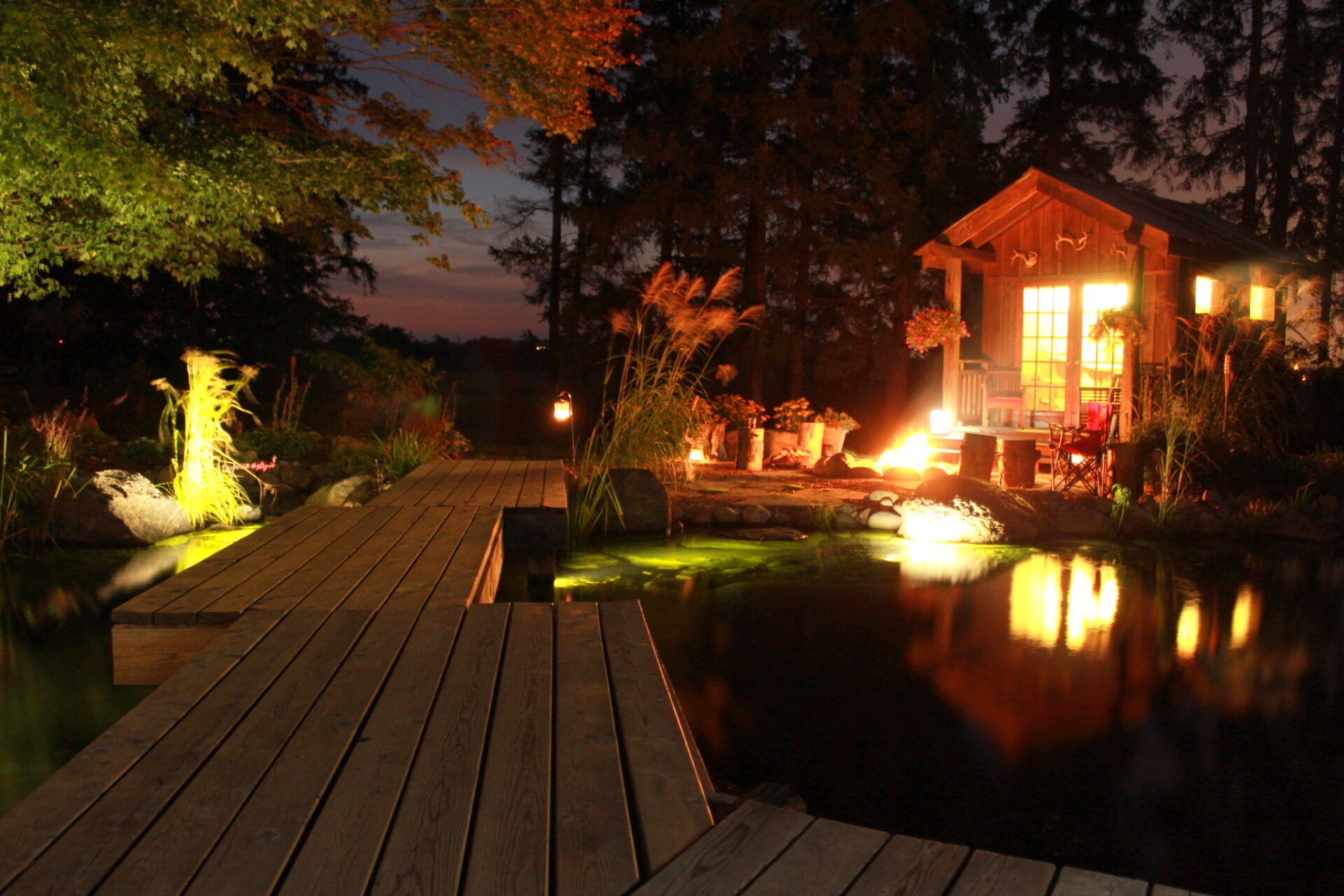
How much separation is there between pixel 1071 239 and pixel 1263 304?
10.1ft

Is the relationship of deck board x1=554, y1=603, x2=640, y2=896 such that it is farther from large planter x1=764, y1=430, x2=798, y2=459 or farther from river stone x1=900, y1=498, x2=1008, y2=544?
large planter x1=764, y1=430, x2=798, y2=459

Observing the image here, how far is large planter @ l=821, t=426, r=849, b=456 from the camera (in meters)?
12.0

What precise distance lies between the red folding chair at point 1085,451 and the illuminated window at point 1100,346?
1458mm

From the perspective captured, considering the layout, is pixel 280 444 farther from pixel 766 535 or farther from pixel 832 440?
pixel 832 440

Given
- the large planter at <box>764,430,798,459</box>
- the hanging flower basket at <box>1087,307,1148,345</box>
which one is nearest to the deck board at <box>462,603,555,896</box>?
the hanging flower basket at <box>1087,307,1148,345</box>

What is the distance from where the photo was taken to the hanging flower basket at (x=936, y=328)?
11492 millimetres

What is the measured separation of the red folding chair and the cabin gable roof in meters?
1.80

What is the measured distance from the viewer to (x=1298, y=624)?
5465mm

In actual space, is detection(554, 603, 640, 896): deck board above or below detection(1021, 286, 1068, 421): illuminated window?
below

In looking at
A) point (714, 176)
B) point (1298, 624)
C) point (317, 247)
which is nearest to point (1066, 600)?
point (1298, 624)

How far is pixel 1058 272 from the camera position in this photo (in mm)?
11500

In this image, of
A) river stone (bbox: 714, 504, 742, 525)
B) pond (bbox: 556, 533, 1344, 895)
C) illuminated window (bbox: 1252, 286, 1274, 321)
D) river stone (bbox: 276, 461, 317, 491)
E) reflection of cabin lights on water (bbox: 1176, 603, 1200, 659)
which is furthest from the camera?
illuminated window (bbox: 1252, 286, 1274, 321)

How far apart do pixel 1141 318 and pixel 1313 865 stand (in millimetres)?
8150

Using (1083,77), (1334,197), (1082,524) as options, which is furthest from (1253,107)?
(1082,524)
